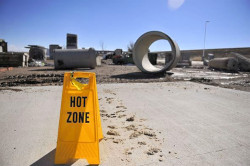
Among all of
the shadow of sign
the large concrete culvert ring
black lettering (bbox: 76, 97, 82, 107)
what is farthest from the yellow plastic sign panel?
the large concrete culvert ring

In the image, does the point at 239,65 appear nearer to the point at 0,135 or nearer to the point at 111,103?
the point at 111,103

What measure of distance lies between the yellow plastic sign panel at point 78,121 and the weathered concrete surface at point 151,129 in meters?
0.21

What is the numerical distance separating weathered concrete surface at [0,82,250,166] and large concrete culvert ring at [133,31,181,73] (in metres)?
5.87

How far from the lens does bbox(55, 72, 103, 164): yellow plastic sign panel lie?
7.84ft

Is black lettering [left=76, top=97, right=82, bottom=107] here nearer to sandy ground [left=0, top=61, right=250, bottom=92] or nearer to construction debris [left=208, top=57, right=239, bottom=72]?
sandy ground [left=0, top=61, right=250, bottom=92]

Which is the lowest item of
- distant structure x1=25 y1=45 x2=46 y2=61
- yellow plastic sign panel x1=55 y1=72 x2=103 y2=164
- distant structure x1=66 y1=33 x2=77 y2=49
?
yellow plastic sign panel x1=55 y1=72 x2=103 y2=164

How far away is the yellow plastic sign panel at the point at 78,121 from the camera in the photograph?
239 centimetres

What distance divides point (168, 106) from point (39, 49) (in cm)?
2537

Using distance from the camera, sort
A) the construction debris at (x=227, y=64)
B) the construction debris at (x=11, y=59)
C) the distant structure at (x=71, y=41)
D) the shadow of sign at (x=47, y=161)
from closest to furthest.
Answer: the shadow of sign at (x=47, y=161) < the construction debris at (x=227, y=64) < the construction debris at (x=11, y=59) < the distant structure at (x=71, y=41)

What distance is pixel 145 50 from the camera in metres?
14.1

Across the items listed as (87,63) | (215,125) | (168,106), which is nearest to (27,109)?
(168,106)

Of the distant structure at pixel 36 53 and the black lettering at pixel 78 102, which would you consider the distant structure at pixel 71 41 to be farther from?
the black lettering at pixel 78 102

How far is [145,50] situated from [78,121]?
1223 cm

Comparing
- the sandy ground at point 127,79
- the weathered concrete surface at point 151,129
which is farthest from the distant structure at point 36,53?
the weathered concrete surface at point 151,129
